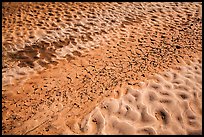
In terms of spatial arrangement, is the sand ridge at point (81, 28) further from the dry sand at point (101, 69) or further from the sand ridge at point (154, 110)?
the sand ridge at point (154, 110)

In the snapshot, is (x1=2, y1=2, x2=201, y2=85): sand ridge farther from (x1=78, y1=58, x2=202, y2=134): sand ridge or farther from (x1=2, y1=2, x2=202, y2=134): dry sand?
(x1=78, y1=58, x2=202, y2=134): sand ridge

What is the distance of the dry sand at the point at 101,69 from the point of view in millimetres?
3344

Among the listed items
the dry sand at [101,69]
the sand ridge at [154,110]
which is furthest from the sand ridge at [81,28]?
the sand ridge at [154,110]

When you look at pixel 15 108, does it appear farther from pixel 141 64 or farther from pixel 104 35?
pixel 104 35

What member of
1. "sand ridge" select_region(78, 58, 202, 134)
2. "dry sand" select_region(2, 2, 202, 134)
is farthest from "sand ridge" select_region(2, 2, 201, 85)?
"sand ridge" select_region(78, 58, 202, 134)

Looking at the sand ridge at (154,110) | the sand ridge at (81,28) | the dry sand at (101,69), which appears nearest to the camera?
the sand ridge at (154,110)

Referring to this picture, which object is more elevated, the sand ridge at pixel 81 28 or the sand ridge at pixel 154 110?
the sand ridge at pixel 81 28

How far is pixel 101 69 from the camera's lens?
14.7ft

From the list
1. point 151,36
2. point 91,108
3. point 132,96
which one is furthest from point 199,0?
point 91,108

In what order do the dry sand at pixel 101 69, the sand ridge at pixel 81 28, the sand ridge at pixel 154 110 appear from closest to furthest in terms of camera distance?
the sand ridge at pixel 154 110 < the dry sand at pixel 101 69 < the sand ridge at pixel 81 28

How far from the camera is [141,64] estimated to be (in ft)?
15.0

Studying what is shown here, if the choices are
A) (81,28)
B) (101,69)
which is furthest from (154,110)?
(81,28)

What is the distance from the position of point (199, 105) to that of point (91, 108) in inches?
76.5

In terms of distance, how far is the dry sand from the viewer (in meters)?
3.34
